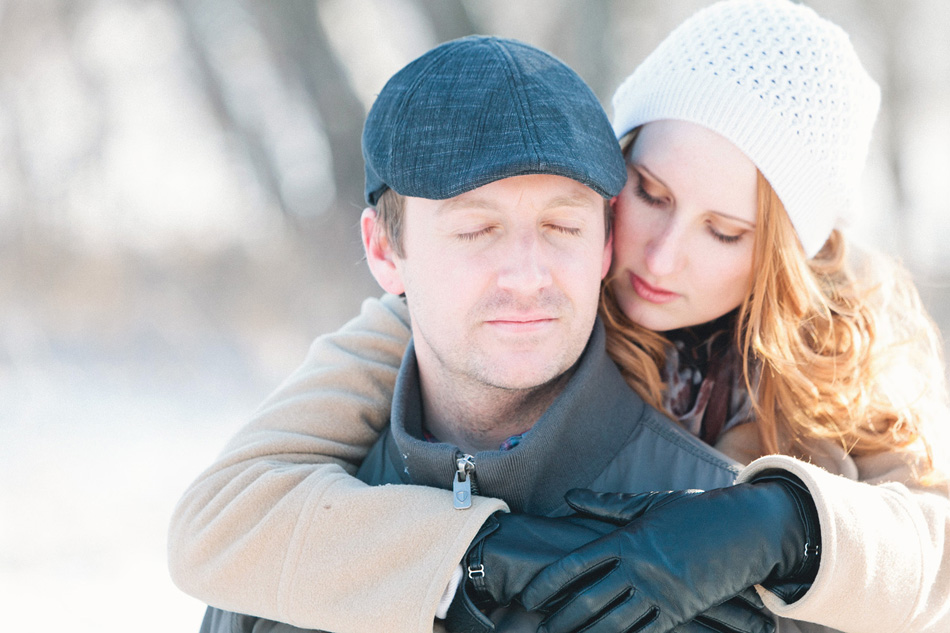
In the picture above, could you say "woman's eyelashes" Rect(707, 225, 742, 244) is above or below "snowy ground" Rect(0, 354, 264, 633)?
above

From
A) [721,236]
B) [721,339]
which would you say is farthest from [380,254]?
[721,339]

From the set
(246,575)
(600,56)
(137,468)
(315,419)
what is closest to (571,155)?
(315,419)

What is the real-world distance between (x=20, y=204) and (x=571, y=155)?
20.0ft

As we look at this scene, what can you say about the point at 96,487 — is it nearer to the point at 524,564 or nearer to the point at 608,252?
the point at 608,252

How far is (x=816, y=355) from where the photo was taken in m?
1.97

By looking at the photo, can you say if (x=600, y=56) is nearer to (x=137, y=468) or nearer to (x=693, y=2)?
(x=693, y=2)

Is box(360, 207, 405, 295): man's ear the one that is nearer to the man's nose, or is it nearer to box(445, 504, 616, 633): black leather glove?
the man's nose

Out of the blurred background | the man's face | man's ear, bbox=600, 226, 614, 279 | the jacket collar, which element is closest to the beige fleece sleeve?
the jacket collar

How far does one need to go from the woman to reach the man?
1 centimetres

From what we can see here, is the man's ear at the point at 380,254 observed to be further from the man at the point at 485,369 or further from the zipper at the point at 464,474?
the zipper at the point at 464,474

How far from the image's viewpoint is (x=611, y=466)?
5.43ft

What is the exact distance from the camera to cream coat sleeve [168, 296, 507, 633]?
139 centimetres

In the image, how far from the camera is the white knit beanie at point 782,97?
1.85m

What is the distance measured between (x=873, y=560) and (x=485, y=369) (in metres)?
0.70
